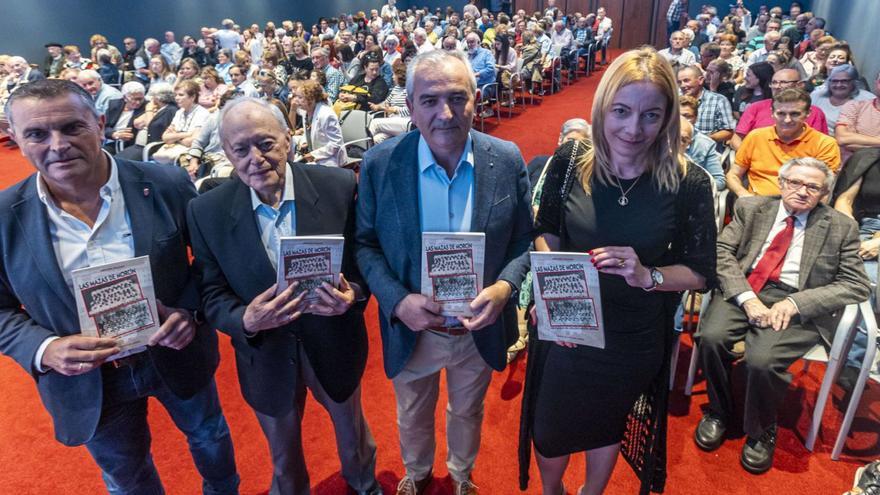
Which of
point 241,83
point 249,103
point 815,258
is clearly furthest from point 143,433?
point 241,83

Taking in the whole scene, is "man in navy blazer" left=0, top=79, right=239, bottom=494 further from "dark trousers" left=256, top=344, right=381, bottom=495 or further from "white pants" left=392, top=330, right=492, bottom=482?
"white pants" left=392, top=330, right=492, bottom=482

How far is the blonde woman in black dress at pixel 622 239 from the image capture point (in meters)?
1.46

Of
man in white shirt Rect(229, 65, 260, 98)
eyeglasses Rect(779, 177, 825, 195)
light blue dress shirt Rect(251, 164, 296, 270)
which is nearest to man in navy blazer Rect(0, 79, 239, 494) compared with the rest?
light blue dress shirt Rect(251, 164, 296, 270)

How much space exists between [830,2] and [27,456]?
650 inches

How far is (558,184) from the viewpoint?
5.48 ft

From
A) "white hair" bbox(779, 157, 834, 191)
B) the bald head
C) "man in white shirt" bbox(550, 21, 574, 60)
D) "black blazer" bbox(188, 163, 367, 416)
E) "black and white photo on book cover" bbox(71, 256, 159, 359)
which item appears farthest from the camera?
"man in white shirt" bbox(550, 21, 574, 60)

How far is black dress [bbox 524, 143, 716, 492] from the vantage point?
1.55m

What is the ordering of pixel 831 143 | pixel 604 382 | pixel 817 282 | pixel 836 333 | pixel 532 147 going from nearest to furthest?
pixel 604 382, pixel 836 333, pixel 817 282, pixel 831 143, pixel 532 147

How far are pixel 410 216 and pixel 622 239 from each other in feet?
2.27

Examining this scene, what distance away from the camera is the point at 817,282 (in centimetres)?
255

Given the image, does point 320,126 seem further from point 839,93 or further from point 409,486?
point 839,93

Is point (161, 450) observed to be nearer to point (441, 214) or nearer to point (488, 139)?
point (441, 214)

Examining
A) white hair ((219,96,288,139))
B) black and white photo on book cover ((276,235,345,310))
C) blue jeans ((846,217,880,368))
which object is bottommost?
blue jeans ((846,217,880,368))

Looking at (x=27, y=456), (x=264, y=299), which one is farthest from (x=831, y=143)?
(x=27, y=456)
